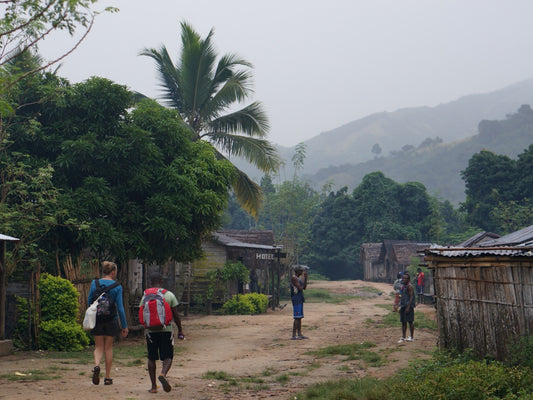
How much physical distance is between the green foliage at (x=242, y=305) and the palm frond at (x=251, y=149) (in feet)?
19.4

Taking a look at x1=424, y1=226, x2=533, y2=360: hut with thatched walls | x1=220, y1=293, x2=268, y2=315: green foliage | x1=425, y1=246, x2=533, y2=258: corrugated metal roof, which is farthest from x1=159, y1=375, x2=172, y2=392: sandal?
x1=220, y1=293, x2=268, y2=315: green foliage

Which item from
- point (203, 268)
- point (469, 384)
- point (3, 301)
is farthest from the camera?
point (203, 268)

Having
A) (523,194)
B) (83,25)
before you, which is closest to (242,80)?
(83,25)

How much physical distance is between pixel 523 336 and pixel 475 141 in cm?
15733

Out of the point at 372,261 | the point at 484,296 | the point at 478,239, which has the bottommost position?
the point at 484,296

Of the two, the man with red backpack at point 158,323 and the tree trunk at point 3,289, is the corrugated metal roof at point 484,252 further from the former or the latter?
the tree trunk at point 3,289

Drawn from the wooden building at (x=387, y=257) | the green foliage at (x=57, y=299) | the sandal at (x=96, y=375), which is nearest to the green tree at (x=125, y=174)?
the green foliage at (x=57, y=299)

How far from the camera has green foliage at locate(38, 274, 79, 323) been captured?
12992 millimetres

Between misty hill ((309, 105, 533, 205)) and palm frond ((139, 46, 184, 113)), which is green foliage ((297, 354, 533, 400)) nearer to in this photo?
palm frond ((139, 46, 184, 113))

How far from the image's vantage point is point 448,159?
159 m

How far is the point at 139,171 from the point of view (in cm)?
1536

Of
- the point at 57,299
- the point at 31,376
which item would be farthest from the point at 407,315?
Answer: the point at 31,376

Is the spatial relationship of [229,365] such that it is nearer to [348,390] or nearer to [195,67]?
[348,390]

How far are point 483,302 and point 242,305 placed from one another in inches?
616
